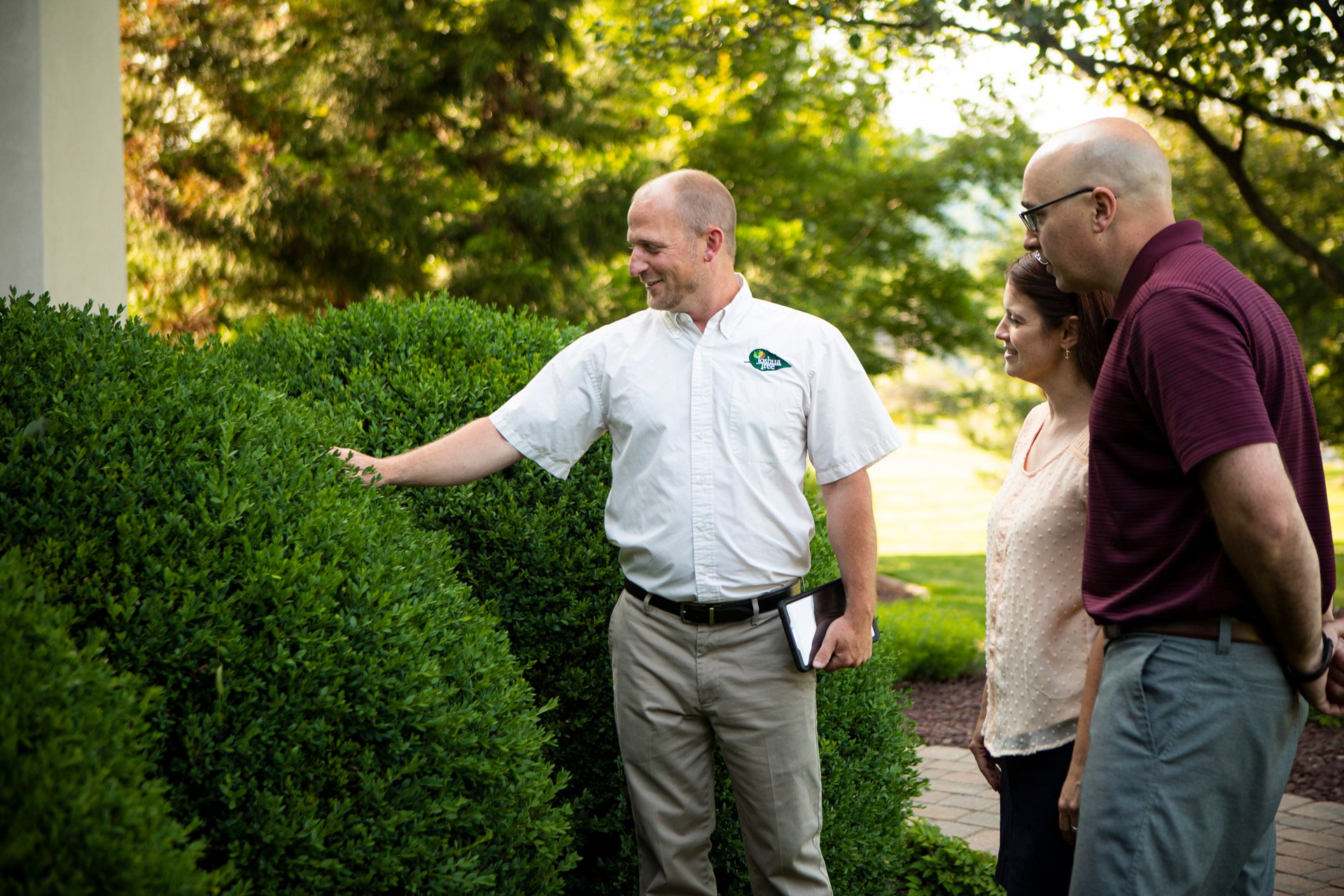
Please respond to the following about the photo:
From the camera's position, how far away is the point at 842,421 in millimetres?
3068

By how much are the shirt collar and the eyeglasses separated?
0.93 metres

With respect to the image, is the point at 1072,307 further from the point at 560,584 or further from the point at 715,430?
the point at 560,584

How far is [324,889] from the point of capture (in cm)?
213

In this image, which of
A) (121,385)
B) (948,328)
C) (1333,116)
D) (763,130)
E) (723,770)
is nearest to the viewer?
(121,385)

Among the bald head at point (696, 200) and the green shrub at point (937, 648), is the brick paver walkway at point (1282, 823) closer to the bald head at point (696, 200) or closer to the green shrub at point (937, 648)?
the green shrub at point (937, 648)

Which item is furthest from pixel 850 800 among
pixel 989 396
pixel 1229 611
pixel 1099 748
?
pixel 989 396

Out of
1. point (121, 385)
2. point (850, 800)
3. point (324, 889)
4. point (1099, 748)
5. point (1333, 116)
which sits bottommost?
point (850, 800)

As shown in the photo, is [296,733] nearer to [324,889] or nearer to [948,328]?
[324,889]

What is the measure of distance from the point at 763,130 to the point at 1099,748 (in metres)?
9.36

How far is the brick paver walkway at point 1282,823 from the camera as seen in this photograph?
4.37 meters

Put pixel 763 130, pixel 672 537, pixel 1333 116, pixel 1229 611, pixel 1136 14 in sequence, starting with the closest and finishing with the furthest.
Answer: pixel 1229 611, pixel 672 537, pixel 1136 14, pixel 1333 116, pixel 763 130

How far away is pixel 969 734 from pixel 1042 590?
14.3 feet

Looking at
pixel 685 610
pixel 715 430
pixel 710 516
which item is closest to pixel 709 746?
pixel 685 610

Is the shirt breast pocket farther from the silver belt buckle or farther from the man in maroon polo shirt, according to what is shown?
the man in maroon polo shirt
